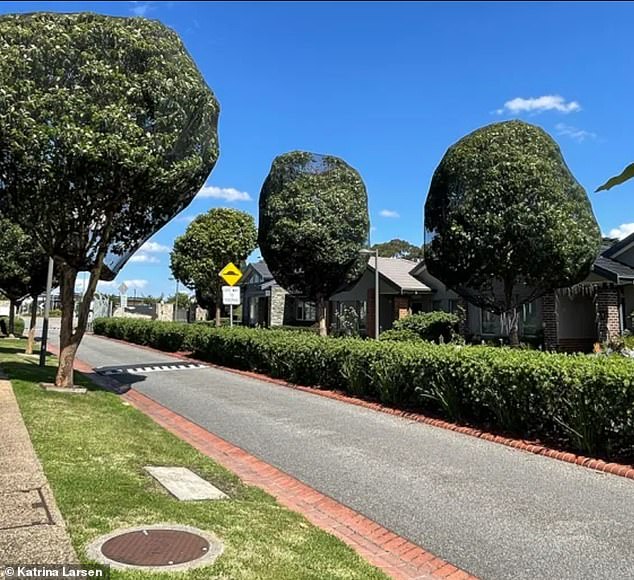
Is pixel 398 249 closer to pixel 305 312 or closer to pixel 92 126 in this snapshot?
pixel 305 312

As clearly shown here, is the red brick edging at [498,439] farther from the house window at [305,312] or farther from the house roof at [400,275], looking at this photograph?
the house window at [305,312]

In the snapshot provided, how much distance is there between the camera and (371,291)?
27.7 metres

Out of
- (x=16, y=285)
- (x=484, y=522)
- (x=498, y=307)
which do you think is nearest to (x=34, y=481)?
(x=484, y=522)

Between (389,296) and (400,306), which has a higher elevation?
(389,296)

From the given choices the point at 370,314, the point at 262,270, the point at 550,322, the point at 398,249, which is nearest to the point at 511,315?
the point at 550,322

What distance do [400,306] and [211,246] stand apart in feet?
40.0

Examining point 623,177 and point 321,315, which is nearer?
point 623,177

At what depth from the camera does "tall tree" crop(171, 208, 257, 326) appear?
3338 centimetres

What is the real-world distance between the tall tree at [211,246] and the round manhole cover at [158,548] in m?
28.8

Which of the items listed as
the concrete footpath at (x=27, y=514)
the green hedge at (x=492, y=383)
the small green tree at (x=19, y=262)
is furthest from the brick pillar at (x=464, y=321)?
the concrete footpath at (x=27, y=514)

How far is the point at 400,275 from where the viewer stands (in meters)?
27.6

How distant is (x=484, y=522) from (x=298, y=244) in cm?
1590

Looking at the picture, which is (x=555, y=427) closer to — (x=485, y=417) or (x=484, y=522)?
(x=485, y=417)

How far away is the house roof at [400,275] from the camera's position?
A: 84.2 ft
